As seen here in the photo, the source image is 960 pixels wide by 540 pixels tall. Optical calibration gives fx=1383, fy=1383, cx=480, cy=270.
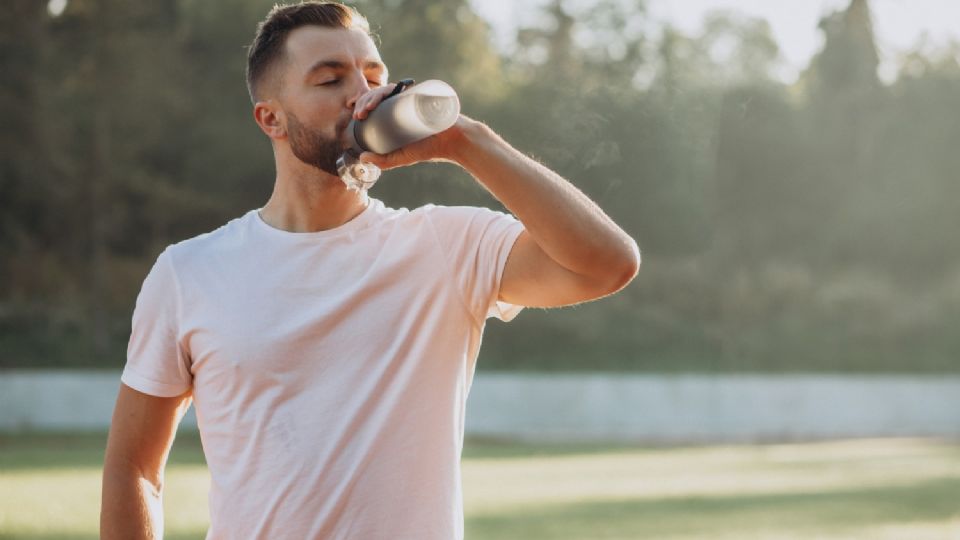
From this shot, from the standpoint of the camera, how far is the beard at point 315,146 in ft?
8.86

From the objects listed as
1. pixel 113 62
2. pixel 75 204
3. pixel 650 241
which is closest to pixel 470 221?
pixel 113 62

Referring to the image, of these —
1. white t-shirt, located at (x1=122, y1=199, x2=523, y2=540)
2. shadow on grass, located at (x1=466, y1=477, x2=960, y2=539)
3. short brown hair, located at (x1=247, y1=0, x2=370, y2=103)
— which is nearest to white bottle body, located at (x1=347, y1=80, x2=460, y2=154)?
white t-shirt, located at (x1=122, y1=199, x2=523, y2=540)

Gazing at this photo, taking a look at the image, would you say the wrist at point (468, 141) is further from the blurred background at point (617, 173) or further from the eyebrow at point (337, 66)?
the blurred background at point (617, 173)

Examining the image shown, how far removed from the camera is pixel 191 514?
488 inches

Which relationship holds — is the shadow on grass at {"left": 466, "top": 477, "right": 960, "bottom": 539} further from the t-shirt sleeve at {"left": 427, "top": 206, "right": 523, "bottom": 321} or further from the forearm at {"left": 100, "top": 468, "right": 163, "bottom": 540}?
the t-shirt sleeve at {"left": 427, "top": 206, "right": 523, "bottom": 321}

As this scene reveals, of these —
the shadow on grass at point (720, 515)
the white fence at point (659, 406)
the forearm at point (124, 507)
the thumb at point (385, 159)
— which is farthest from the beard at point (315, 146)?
the white fence at point (659, 406)

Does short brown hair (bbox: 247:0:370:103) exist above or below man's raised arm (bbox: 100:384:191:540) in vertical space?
above

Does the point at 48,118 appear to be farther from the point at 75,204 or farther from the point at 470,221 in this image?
the point at 470,221

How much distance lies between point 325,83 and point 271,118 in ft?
0.75

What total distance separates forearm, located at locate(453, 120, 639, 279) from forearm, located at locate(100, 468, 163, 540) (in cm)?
90

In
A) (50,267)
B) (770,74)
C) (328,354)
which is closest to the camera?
(328,354)

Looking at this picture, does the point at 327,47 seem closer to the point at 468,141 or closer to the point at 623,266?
the point at 468,141

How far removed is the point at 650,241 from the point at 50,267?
605 inches

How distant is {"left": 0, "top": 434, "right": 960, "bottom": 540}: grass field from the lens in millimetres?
11773
